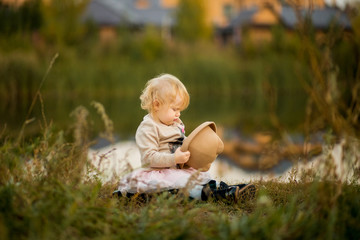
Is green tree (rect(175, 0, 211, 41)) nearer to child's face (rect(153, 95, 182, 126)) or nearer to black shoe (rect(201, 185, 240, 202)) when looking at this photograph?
child's face (rect(153, 95, 182, 126))

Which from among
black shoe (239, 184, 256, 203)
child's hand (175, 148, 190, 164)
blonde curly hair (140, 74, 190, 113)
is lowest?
black shoe (239, 184, 256, 203)

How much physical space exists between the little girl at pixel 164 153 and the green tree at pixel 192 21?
25134 mm

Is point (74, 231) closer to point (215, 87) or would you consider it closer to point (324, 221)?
point (324, 221)

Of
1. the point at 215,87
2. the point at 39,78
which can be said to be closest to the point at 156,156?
the point at 39,78

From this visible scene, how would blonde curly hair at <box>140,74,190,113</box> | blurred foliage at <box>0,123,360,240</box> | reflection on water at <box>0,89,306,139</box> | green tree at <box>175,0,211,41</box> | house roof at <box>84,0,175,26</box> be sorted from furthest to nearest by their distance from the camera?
house roof at <box>84,0,175,26</box> → green tree at <box>175,0,211,41</box> → reflection on water at <box>0,89,306,139</box> → blonde curly hair at <box>140,74,190,113</box> → blurred foliage at <box>0,123,360,240</box>

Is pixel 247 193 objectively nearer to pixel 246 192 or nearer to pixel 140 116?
pixel 246 192

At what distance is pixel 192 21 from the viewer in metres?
28.3

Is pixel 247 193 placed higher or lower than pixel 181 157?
lower

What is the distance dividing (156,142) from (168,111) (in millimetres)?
223

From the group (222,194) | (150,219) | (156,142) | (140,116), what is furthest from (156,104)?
(140,116)

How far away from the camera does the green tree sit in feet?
92.6

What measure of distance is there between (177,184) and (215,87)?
16997mm

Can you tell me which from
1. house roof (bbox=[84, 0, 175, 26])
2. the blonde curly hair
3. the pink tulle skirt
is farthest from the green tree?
the pink tulle skirt

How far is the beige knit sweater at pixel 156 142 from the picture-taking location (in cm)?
307
